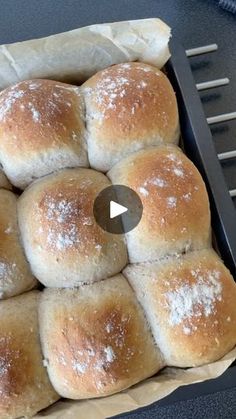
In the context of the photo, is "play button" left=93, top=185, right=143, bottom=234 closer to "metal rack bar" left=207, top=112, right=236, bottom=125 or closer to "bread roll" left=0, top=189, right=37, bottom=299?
"bread roll" left=0, top=189, right=37, bottom=299

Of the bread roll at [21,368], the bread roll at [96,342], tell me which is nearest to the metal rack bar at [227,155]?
the bread roll at [96,342]

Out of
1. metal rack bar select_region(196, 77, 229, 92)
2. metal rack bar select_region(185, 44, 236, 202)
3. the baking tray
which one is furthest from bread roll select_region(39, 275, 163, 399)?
metal rack bar select_region(196, 77, 229, 92)

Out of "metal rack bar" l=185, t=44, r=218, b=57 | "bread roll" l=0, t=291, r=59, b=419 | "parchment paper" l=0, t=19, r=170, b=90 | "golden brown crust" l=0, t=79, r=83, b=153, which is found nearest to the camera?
"bread roll" l=0, t=291, r=59, b=419

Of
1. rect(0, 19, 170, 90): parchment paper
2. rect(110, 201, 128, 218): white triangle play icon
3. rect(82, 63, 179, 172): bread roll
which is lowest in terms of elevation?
rect(110, 201, 128, 218): white triangle play icon

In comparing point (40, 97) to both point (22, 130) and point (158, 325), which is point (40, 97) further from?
point (158, 325)

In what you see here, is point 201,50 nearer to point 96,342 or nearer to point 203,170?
point 203,170

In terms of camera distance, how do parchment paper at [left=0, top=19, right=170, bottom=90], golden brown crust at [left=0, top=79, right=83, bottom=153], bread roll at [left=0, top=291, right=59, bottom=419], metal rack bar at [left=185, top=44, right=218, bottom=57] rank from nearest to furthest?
bread roll at [left=0, top=291, right=59, bottom=419]
golden brown crust at [left=0, top=79, right=83, bottom=153]
parchment paper at [left=0, top=19, right=170, bottom=90]
metal rack bar at [left=185, top=44, right=218, bottom=57]
